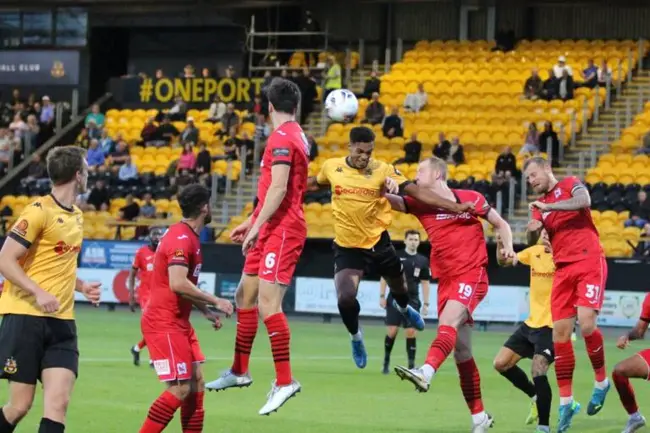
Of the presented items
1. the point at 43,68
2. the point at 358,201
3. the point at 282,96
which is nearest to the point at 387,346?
the point at 358,201

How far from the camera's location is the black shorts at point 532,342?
14031 mm

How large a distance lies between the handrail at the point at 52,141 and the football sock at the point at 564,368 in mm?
29147

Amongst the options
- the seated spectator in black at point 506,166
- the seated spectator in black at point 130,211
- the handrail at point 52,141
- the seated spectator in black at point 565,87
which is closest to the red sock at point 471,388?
the seated spectator in black at point 506,166

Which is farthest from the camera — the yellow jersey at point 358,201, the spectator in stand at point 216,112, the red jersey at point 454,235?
the spectator in stand at point 216,112

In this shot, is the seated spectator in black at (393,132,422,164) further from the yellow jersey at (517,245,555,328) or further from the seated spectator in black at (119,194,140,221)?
the yellow jersey at (517,245,555,328)

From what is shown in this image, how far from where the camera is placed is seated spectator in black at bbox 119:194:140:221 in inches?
1384

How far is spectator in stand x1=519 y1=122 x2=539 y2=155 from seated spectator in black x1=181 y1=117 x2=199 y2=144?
994 cm

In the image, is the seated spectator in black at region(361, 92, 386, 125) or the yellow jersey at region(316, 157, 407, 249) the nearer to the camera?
the yellow jersey at region(316, 157, 407, 249)

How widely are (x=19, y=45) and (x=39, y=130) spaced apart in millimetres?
4556

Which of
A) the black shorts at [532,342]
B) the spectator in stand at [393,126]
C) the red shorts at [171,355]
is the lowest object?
the black shorts at [532,342]

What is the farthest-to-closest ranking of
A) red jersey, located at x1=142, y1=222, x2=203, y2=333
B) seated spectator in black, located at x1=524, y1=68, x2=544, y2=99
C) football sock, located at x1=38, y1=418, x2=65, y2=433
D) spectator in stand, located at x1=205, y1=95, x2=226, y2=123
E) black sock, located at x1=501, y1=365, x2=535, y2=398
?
spectator in stand, located at x1=205, y1=95, x2=226, y2=123
seated spectator in black, located at x1=524, y1=68, x2=544, y2=99
black sock, located at x1=501, y1=365, x2=535, y2=398
red jersey, located at x1=142, y1=222, x2=203, y2=333
football sock, located at x1=38, y1=418, x2=65, y2=433

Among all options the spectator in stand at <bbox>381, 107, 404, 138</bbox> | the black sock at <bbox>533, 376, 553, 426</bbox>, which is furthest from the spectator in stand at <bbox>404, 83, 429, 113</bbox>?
the black sock at <bbox>533, 376, 553, 426</bbox>

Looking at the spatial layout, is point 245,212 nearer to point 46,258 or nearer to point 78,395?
point 78,395

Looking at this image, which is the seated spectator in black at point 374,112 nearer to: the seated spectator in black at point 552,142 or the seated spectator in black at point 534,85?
the seated spectator in black at point 534,85
